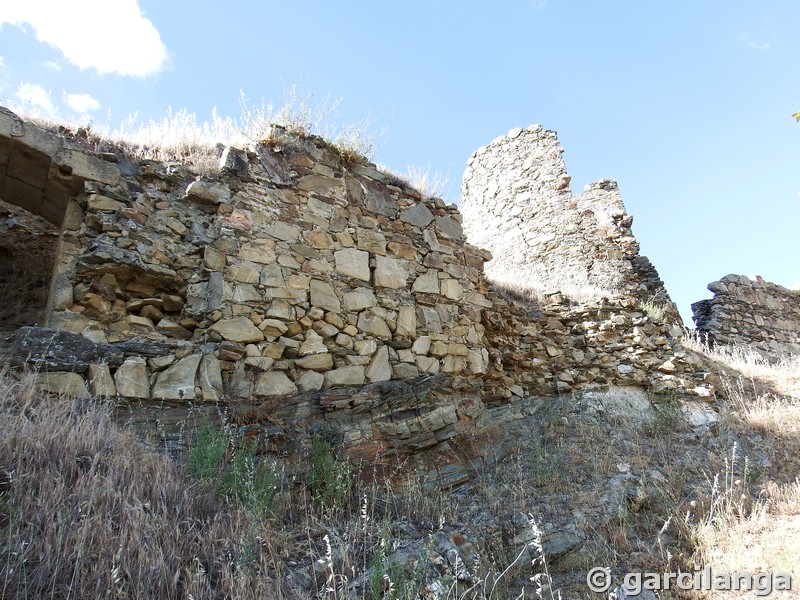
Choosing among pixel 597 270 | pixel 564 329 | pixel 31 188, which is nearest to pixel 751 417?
pixel 564 329

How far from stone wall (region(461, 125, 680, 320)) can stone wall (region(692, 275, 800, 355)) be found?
3195mm

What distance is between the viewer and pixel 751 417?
5.66 m

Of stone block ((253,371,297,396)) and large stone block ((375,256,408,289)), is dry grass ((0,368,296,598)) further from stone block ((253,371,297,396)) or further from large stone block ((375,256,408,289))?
large stone block ((375,256,408,289))

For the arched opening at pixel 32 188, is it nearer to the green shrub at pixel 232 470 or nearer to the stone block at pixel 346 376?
the green shrub at pixel 232 470

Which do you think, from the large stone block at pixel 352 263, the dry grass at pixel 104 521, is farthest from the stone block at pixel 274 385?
the large stone block at pixel 352 263

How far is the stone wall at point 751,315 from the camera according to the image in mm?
10945

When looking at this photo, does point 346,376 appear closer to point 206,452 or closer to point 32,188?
point 206,452

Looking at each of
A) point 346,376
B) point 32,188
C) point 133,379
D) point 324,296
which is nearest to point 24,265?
point 32,188

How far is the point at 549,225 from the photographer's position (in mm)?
9781

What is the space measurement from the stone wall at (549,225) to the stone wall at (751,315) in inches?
126

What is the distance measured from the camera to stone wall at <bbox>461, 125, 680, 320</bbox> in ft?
29.7

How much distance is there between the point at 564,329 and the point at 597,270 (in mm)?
2838

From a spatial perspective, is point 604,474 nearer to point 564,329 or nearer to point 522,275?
point 564,329

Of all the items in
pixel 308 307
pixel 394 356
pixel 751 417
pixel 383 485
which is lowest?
pixel 383 485
